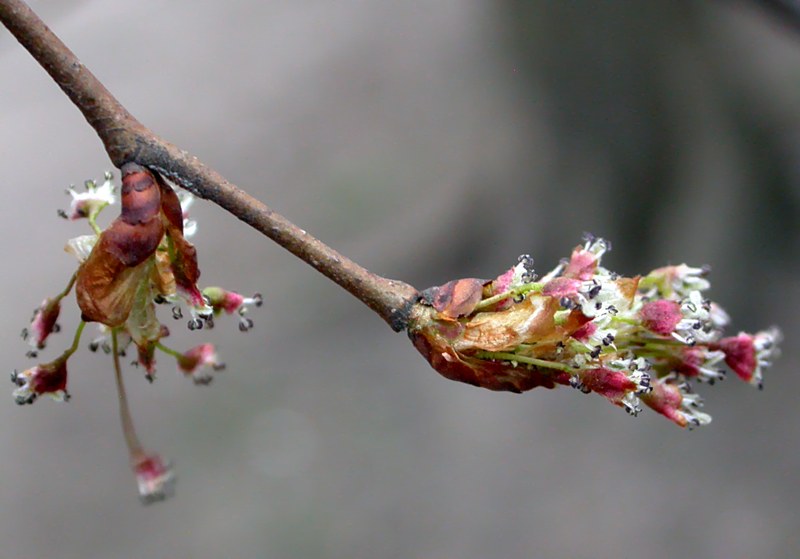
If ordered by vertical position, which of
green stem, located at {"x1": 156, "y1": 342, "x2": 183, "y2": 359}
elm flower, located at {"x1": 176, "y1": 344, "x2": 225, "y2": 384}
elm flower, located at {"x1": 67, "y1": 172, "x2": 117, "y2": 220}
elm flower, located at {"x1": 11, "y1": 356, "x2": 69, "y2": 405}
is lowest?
elm flower, located at {"x1": 11, "y1": 356, "x2": 69, "y2": 405}

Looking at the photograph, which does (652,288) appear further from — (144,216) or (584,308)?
(144,216)

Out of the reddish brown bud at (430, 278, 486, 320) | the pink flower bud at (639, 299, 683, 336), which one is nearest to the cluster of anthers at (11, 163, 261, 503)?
the reddish brown bud at (430, 278, 486, 320)

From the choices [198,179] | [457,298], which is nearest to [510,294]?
[457,298]

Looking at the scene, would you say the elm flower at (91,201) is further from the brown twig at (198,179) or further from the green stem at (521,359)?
the green stem at (521,359)

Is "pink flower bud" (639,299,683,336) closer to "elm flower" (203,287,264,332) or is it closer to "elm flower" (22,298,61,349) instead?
"elm flower" (203,287,264,332)

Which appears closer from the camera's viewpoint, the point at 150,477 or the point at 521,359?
the point at 521,359

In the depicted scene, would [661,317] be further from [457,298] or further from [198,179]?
[198,179]

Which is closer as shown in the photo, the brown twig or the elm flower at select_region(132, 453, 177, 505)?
the brown twig
